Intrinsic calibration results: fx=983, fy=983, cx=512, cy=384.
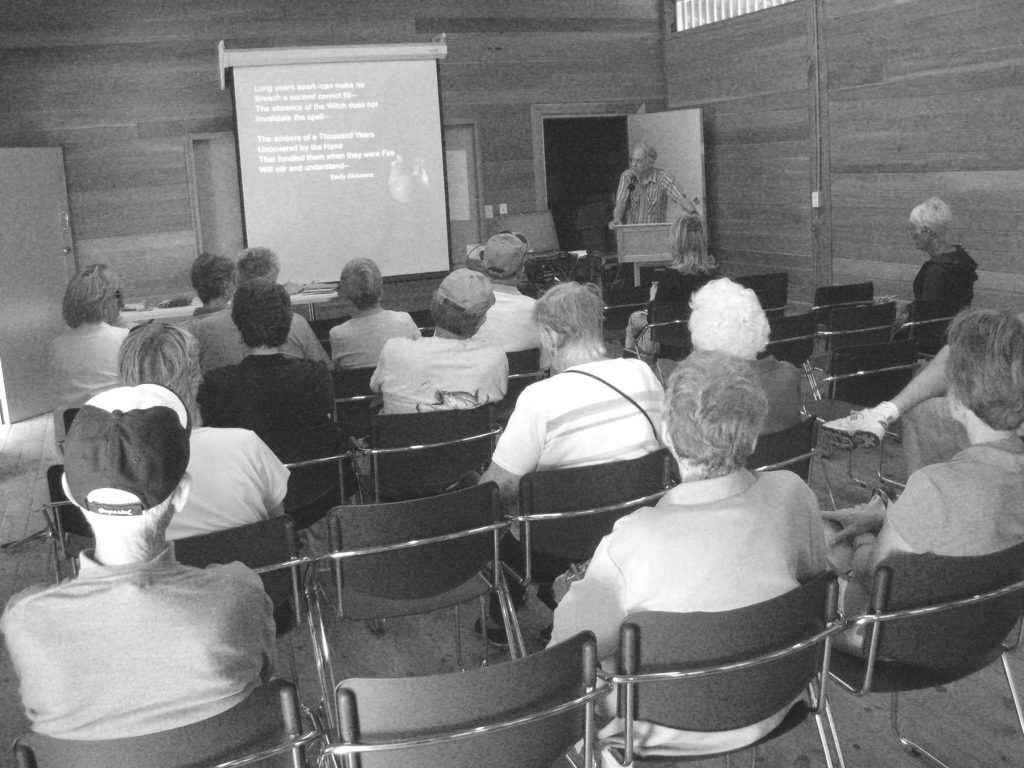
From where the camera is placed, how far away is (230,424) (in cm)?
340

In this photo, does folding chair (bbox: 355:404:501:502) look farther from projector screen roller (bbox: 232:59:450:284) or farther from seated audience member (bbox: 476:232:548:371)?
projector screen roller (bbox: 232:59:450:284)

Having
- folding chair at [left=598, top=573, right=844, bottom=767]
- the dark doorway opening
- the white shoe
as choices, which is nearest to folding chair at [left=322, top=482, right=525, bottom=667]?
folding chair at [left=598, top=573, right=844, bottom=767]

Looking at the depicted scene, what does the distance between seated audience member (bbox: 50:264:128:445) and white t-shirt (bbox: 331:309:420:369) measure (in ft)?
3.24

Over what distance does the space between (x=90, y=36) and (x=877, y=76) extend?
21.6 ft

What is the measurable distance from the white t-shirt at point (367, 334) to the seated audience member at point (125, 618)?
3.10 meters

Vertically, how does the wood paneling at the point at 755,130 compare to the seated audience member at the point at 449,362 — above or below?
above

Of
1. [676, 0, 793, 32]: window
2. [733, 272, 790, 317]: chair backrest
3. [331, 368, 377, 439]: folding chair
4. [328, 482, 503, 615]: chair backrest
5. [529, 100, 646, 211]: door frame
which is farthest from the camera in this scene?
[529, 100, 646, 211]: door frame

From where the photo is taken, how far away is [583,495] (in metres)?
2.75

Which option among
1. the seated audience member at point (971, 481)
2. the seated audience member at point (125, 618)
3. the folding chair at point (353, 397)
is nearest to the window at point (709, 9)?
the folding chair at point (353, 397)

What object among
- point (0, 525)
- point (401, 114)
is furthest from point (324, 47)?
point (0, 525)

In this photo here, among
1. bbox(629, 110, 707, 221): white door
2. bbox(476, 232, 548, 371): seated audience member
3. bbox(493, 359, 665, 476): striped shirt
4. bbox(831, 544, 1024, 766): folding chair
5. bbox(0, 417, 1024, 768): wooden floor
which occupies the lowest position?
bbox(0, 417, 1024, 768): wooden floor

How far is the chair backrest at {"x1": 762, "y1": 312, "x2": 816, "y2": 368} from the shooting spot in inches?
203

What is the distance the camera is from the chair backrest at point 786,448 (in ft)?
9.93

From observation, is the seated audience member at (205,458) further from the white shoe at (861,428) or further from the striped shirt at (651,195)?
the striped shirt at (651,195)
